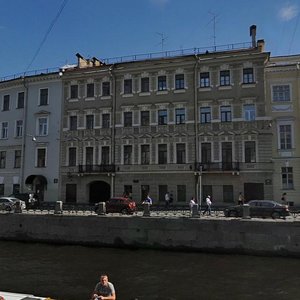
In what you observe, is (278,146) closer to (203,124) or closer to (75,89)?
(203,124)

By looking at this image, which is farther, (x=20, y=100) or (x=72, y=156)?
(x=20, y=100)

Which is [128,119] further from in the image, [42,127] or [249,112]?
[249,112]

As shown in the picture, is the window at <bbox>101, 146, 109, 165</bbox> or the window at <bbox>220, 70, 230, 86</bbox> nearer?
the window at <bbox>220, 70, 230, 86</bbox>

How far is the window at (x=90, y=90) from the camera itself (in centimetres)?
4031

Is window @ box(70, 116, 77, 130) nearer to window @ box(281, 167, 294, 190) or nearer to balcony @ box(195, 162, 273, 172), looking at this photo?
balcony @ box(195, 162, 273, 172)

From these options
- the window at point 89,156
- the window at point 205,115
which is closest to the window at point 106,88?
the window at point 89,156

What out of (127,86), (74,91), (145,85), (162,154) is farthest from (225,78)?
(74,91)

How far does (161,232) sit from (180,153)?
1407 centimetres

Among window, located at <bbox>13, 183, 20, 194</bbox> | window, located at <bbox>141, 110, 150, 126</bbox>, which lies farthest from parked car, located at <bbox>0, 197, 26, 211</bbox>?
window, located at <bbox>141, 110, 150, 126</bbox>

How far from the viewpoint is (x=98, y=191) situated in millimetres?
39406

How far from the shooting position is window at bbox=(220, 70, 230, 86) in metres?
36.2

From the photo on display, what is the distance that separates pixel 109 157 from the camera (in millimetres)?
38688

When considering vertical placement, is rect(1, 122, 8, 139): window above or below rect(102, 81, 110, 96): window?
below

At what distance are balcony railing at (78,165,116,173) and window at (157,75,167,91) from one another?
8707 mm
